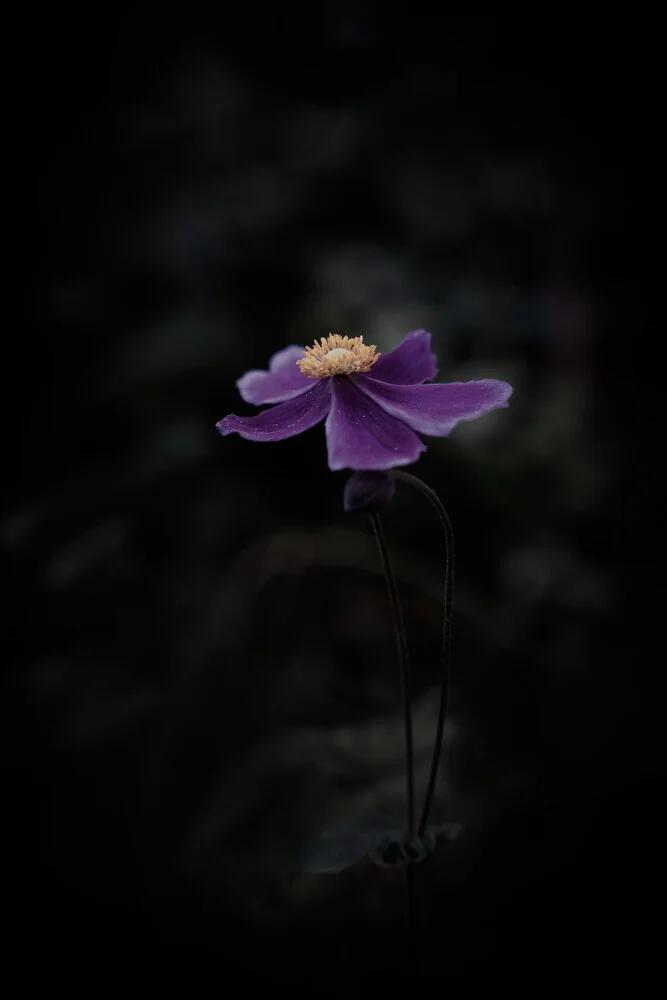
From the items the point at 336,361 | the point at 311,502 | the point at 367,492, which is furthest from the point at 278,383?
the point at 311,502

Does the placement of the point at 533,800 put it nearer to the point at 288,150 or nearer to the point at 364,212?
the point at 364,212

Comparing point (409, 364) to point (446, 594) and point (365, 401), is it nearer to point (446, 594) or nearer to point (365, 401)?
point (365, 401)

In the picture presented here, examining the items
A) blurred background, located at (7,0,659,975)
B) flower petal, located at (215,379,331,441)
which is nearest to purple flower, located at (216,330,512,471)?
flower petal, located at (215,379,331,441)

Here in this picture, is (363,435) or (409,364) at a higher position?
(409,364)

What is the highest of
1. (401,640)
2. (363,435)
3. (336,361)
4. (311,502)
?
(311,502)

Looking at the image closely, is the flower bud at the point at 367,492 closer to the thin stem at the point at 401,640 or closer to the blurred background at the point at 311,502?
the thin stem at the point at 401,640

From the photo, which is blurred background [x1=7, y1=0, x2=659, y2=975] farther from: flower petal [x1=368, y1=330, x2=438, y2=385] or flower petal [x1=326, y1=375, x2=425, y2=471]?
flower petal [x1=326, y1=375, x2=425, y2=471]

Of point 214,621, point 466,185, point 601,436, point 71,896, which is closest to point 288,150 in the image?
point 466,185
